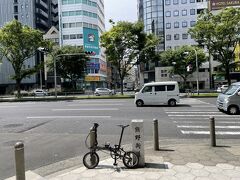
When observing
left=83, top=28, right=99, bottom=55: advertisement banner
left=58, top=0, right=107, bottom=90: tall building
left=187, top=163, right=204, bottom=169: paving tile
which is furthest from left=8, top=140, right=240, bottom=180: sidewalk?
left=58, top=0, right=107, bottom=90: tall building

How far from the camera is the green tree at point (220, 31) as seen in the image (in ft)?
108

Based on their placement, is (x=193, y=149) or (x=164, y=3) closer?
(x=193, y=149)

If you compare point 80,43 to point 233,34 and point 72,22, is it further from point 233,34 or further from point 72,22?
point 233,34

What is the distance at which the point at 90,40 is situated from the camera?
2790 inches

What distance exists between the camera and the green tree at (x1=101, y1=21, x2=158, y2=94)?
123ft

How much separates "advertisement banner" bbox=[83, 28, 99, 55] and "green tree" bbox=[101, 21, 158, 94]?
3188cm

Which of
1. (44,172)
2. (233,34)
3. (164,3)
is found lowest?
(44,172)

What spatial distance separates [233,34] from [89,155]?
3138cm

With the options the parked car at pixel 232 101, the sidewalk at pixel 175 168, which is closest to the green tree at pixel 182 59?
the parked car at pixel 232 101

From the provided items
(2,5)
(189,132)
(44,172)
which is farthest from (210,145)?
(2,5)

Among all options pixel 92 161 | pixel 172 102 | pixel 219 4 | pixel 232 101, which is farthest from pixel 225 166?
pixel 219 4

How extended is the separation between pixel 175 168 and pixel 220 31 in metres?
29.7

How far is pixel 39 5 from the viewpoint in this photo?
82625 mm

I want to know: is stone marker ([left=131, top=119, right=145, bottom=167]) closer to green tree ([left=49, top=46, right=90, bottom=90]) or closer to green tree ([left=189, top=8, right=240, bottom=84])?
green tree ([left=189, top=8, right=240, bottom=84])
